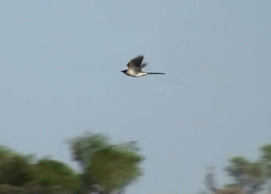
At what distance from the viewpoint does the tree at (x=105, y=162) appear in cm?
2534

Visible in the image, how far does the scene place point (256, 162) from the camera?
3906 cm

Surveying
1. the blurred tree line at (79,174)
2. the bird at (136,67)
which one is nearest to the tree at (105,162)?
the blurred tree line at (79,174)

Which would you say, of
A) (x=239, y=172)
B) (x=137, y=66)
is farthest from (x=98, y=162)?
(x=239, y=172)

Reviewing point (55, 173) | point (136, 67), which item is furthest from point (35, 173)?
point (136, 67)

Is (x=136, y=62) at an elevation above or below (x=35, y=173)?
below

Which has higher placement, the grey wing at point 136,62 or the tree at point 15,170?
the tree at point 15,170

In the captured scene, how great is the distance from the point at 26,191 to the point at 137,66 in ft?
35.0

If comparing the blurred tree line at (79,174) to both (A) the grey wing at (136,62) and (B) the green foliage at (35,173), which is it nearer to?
(B) the green foliage at (35,173)

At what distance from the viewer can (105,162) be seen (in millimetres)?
25750

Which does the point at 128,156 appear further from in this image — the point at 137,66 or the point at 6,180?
the point at 137,66

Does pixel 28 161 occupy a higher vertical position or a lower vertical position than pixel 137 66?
higher

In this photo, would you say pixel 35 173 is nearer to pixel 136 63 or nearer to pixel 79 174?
pixel 79 174

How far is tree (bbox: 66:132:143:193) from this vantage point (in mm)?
25344

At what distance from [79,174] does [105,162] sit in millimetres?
1069
